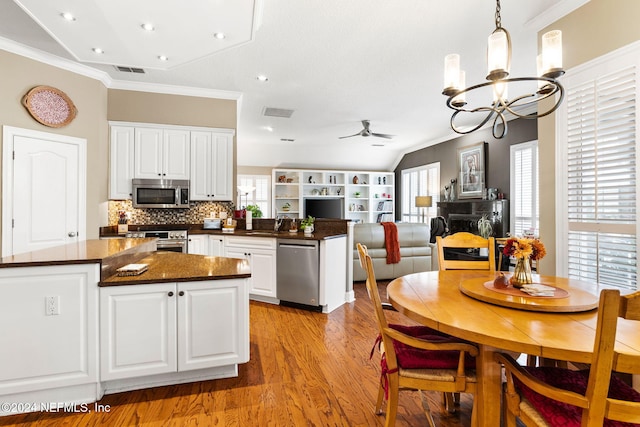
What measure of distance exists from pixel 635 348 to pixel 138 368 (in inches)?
99.9

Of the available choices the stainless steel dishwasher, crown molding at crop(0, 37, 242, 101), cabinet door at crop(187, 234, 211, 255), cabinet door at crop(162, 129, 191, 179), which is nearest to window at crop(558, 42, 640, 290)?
the stainless steel dishwasher

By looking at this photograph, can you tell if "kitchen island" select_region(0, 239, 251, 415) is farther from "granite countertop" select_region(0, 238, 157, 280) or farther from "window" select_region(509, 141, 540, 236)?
"window" select_region(509, 141, 540, 236)

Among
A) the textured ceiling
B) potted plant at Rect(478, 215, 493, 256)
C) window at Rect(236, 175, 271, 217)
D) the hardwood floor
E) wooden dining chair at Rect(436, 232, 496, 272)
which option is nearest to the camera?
the hardwood floor

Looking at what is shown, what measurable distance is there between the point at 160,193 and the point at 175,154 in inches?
24.5

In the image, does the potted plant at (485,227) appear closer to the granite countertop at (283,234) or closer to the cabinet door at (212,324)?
the granite countertop at (283,234)

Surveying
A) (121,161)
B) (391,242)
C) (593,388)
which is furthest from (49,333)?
(391,242)

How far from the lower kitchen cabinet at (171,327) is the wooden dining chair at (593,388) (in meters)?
1.69

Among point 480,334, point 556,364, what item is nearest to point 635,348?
point 480,334

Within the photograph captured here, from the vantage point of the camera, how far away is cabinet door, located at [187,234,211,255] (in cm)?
471

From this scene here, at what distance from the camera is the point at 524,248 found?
1.70m

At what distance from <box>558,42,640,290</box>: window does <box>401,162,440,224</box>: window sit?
5785 millimetres

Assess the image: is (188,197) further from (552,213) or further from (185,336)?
(552,213)

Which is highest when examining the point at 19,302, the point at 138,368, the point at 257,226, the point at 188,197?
the point at 188,197

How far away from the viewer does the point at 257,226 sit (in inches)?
207
